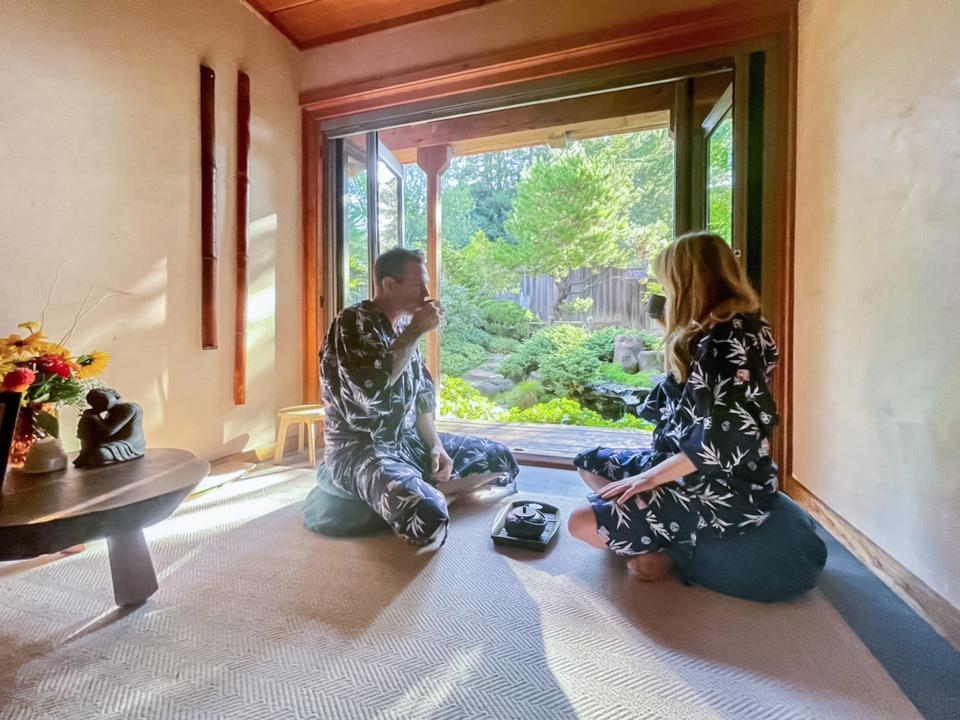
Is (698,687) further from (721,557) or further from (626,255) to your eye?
(626,255)

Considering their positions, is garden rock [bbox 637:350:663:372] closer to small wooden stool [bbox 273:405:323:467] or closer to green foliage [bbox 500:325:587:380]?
green foliage [bbox 500:325:587:380]

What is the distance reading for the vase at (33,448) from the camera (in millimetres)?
1270

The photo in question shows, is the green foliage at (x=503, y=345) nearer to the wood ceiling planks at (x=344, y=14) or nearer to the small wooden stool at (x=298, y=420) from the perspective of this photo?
the small wooden stool at (x=298, y=420)

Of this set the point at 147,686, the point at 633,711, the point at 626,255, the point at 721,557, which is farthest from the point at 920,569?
the point at 626,255

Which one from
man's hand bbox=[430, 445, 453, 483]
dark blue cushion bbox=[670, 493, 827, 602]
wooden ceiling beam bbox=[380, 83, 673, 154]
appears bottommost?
dark blue cushion bbox=[670, 493, 827, 602]

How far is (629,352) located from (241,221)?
13.9ft

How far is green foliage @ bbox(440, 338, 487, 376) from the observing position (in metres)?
6.04

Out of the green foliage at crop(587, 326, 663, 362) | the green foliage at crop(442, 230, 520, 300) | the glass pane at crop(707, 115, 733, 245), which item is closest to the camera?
the glass pane at crop(707, 115, 733, 245)

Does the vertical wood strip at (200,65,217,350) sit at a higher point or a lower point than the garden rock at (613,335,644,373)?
higher

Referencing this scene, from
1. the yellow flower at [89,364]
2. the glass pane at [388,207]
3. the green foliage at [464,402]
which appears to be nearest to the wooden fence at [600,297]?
the green foliage at [464,402]

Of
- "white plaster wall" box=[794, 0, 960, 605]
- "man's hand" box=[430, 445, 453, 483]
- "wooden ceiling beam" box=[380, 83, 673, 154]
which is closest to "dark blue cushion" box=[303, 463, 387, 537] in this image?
"man's hand" box=[430, 445, 453, 483]

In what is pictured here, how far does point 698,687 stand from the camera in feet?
3.18

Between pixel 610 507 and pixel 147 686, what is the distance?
1.18 metres

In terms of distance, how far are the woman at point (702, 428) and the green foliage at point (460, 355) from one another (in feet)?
15.1
